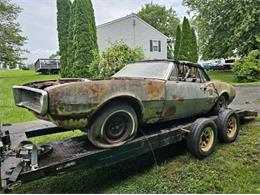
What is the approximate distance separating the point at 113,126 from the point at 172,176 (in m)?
1.11

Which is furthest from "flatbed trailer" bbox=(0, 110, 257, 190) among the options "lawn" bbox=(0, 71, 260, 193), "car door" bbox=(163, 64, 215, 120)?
"lawn" bbox=(0, 71, 260, 193)

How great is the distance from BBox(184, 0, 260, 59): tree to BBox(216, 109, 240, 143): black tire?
631 inches

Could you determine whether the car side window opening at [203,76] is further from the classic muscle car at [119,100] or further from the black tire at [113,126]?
the black tire at [113,126]

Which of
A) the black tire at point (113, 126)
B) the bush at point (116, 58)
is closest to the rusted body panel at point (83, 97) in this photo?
the black tire at point (113, 126)

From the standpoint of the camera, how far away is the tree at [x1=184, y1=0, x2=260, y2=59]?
1959 centimetres

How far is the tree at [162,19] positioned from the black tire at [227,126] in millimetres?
43887

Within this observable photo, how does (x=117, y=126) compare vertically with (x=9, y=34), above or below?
below

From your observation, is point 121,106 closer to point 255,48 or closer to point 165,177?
point 165,177

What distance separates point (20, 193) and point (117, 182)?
1.25m

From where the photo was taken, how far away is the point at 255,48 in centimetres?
2016

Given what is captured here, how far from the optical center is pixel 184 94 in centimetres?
421

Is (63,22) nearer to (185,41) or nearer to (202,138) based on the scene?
(185,41)

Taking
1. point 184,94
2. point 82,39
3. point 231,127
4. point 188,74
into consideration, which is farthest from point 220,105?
point 82,39

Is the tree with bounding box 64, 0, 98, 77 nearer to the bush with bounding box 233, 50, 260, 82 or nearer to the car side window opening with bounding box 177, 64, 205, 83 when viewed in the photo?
the bush with bounding box 233, 50, 260, 82
